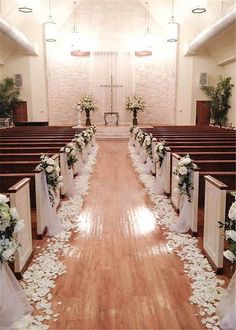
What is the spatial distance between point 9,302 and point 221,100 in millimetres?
13033

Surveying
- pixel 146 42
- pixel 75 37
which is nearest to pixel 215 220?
pixel 75 37

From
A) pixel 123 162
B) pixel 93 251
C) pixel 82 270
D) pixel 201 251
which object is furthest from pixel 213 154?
pixel 123 162

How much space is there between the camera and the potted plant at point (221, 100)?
1349 centimetres

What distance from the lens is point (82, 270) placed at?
2.92m

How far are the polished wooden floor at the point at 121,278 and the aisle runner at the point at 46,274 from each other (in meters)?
→ 0.07

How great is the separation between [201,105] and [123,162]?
8.11m

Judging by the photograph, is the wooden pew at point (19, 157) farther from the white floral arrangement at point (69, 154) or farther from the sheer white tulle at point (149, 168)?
the sheer white tulle at point (149, 168)

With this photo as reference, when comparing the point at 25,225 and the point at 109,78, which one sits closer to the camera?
the point at 25,225

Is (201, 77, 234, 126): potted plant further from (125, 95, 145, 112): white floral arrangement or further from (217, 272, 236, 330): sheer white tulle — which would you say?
(217, 272, 236, 330): sheer white tulle

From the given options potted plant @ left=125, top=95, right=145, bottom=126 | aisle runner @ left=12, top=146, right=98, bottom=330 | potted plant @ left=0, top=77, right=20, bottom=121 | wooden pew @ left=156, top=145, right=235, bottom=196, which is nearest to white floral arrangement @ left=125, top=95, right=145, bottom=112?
potted plant @ left=125, top=95, right=145, bottom=126

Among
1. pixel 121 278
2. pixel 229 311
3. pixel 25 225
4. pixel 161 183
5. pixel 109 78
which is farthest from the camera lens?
pixel 109 78

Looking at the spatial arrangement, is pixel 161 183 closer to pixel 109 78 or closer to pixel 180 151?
pixel 180 151

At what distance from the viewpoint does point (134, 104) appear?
1471 cm

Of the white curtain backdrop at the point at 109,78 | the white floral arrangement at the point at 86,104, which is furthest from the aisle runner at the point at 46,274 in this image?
the white curtain backdrop at the point at 109,78
